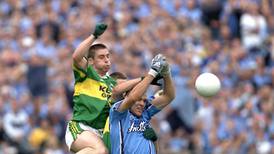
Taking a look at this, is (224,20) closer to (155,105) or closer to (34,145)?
(34,145)

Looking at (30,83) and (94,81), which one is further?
(30,83)

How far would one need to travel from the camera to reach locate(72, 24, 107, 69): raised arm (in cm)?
1355

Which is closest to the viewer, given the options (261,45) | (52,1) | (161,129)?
(161,129)

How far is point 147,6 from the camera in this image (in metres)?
26.9

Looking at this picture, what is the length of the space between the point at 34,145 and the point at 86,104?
9992mm

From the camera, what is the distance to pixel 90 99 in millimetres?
14031

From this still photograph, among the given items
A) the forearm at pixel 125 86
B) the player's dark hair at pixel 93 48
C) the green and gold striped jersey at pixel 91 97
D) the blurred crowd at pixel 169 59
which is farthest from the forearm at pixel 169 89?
the blurred crowd at pixel 169 59

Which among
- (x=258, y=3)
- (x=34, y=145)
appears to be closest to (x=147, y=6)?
(x=258, y=3)

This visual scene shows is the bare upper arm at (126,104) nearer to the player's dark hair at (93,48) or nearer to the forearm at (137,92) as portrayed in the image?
the forearm at (137,92)

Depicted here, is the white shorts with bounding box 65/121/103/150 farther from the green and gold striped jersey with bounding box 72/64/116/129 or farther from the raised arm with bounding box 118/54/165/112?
the raised arm with bounding box 118/54/165/112

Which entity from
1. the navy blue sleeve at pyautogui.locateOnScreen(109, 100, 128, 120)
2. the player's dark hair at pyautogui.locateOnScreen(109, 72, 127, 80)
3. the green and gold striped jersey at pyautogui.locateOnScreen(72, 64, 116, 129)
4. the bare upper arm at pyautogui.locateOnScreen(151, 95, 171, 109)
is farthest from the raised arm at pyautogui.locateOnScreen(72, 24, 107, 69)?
the bare upper arm at pyautogui.locateOnScreen(151, 95, 171, 109)

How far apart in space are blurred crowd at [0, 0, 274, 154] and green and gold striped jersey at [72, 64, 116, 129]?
7.63m

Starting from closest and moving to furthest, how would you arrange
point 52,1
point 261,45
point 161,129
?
point 161,129 < point 261,45 < point 52,1

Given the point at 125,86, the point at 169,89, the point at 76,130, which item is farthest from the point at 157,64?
the point at 76,130
